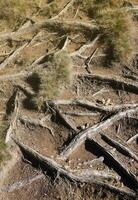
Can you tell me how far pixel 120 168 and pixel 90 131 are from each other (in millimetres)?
1106

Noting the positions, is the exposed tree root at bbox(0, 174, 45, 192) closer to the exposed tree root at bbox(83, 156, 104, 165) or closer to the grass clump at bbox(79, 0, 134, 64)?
the exposed tree root at bbox(83, 156, 104, 165)

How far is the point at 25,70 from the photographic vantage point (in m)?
13.4

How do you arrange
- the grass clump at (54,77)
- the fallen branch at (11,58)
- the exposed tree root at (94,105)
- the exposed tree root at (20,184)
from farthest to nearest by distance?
the fallen branch at (11,58), the grass clump at (54,77), the exposed tree root at (94,105), the exposed tree root at (20,184)

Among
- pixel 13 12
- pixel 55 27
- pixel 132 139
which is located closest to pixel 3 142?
pixel 132 139

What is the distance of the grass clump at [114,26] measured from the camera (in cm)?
1338

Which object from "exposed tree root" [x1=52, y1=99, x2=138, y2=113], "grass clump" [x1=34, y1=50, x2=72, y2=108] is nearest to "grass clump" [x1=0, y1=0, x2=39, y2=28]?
"grass clump" [x1=34, y1=50, x2=72, y2=108]

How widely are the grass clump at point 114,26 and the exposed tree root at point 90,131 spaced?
1.75 m

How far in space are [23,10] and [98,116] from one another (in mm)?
4247

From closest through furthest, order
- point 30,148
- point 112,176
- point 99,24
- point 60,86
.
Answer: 1. point 112,176
2. point 30,148
3. point 60,86
4. point 99,24

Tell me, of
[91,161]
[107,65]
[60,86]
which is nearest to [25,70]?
[60,86]

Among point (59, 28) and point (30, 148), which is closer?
point (30, 148)

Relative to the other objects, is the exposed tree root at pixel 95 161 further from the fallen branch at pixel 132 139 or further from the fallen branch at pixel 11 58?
the fallen branch at pixel 11 58

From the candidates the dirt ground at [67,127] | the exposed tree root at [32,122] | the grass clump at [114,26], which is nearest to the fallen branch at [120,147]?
the dirt ground at [67,127]

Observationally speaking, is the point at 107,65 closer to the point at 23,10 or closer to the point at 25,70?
the point at 25,70
